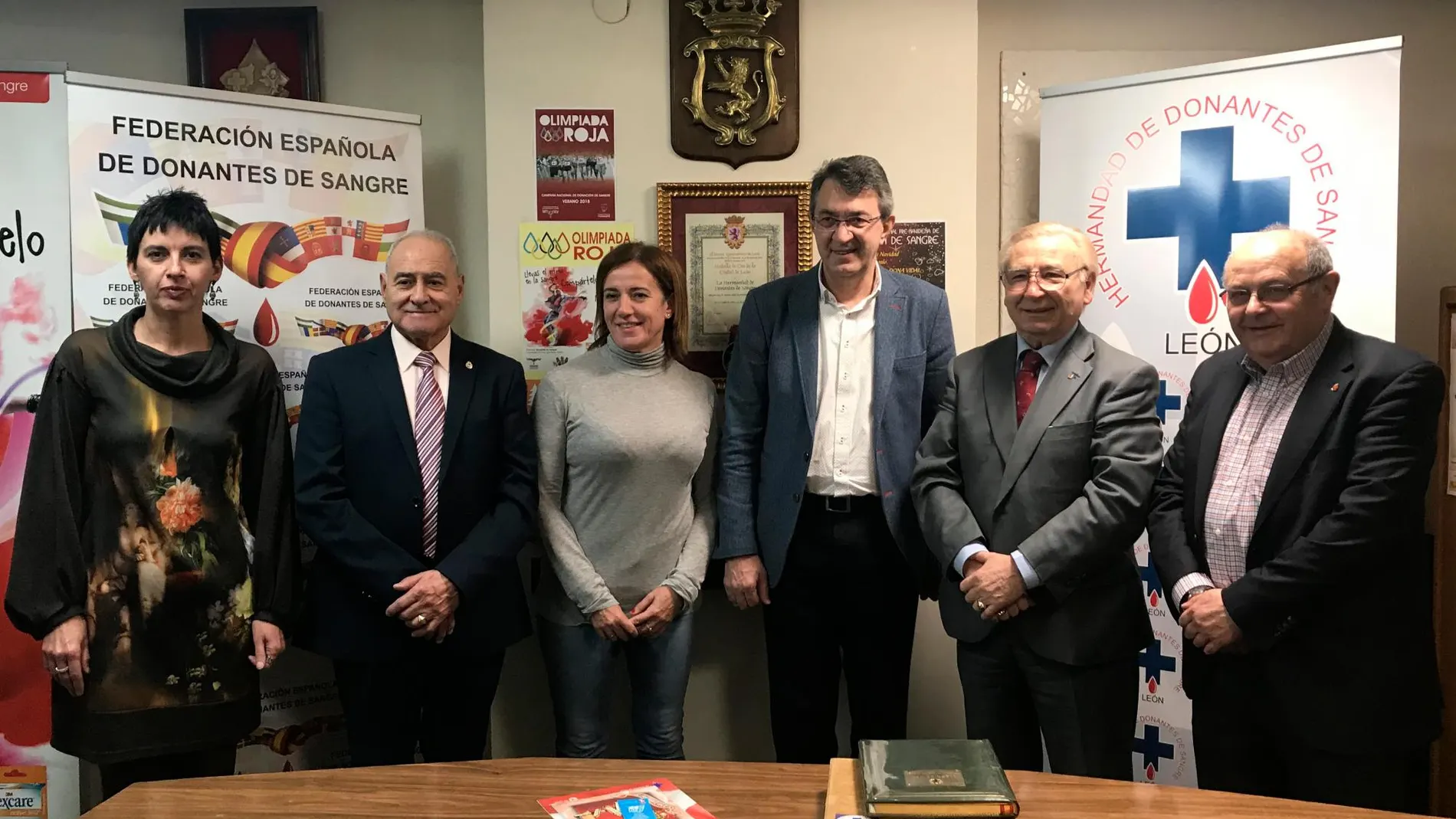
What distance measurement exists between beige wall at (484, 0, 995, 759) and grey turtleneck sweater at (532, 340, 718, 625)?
607 millimetres

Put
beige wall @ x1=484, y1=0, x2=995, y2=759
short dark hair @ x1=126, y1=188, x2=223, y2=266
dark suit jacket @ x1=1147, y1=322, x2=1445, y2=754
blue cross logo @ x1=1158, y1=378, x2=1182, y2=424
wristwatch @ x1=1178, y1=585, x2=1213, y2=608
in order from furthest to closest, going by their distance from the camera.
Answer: beige wall @ x1=484, y1=0, x2=995, y2=759, blue cross logo @ x1=1158, y1=378, x2=1182, y2=424, short dark hair @ x1=126, y1=188, x2=223, y2=266, wristwatch @ x1=1178, y1=585, x2=1213, y2=608, dark suit jacket @ x1=1147, y1=322, x2=1445, y2=754

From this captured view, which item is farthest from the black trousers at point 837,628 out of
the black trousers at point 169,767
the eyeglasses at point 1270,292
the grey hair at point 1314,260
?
the black trousers at point 169,767

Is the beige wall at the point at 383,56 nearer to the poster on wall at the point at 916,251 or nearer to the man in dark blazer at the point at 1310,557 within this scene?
the poster on wall at the point at 916,251

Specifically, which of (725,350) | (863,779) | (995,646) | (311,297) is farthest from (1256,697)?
(311,297)

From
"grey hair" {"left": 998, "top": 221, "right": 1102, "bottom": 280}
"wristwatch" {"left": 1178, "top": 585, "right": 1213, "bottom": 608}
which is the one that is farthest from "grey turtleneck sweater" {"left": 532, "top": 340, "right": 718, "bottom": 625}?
"wristwatch" {"left": 1178, "top": 585, "right": 1213, "bottom": 608}

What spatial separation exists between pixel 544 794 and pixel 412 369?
1.18m

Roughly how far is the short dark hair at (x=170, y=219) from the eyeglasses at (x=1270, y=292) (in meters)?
2.23

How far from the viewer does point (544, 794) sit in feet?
4.68

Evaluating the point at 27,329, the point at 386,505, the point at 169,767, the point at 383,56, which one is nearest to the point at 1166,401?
the point at 386,505

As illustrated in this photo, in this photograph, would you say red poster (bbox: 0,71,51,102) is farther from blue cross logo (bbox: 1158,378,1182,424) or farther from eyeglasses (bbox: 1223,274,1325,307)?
blue cross logo (bbox: 1158,378,1182,424)

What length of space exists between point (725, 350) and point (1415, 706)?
6.11 feet

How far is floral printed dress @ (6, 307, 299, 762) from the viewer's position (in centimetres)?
201

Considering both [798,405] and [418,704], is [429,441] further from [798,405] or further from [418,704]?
[798,405]

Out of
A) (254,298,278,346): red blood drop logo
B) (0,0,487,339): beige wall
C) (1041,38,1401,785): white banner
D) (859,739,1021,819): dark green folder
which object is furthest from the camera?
(0,0,487,339): beige wall
